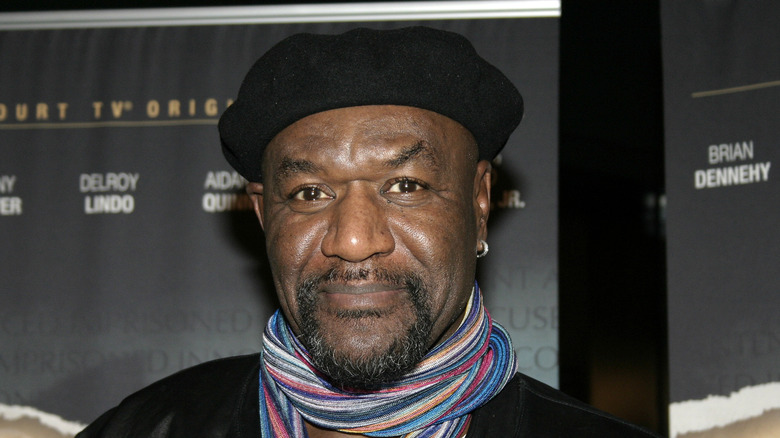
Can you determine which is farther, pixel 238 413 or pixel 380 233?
pixel 238 413

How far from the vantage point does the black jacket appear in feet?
4.76

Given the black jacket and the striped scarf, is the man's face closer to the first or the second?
the striped scarf

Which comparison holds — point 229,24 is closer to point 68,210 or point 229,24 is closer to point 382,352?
point 68,210

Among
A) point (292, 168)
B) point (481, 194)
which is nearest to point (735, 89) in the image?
point (481, 194)

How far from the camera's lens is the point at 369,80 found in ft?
4.25

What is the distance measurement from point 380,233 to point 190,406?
0.63 m

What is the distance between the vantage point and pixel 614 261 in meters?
5.86

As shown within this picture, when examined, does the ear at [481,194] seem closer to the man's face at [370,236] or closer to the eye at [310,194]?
the man's face at [370,236]

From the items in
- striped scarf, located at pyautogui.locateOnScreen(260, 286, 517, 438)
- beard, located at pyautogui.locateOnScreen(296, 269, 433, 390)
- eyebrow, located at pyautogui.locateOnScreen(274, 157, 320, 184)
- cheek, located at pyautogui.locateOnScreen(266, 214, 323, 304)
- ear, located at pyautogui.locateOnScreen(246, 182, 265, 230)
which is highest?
eyebrow, located at pyautogui.locateOnScreen(274, 157, 320, 184)

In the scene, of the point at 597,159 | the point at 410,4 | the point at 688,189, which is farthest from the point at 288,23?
the point at 597,159

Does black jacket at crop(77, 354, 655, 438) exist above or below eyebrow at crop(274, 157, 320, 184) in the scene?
below

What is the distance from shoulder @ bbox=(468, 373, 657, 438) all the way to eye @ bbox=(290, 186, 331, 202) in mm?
532

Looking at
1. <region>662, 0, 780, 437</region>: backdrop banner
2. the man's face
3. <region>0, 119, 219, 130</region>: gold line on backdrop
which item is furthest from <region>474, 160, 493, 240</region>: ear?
<region>0, 119, 219, 130</region>: gold line on backdrop

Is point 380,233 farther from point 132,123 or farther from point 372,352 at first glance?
point 132,123
